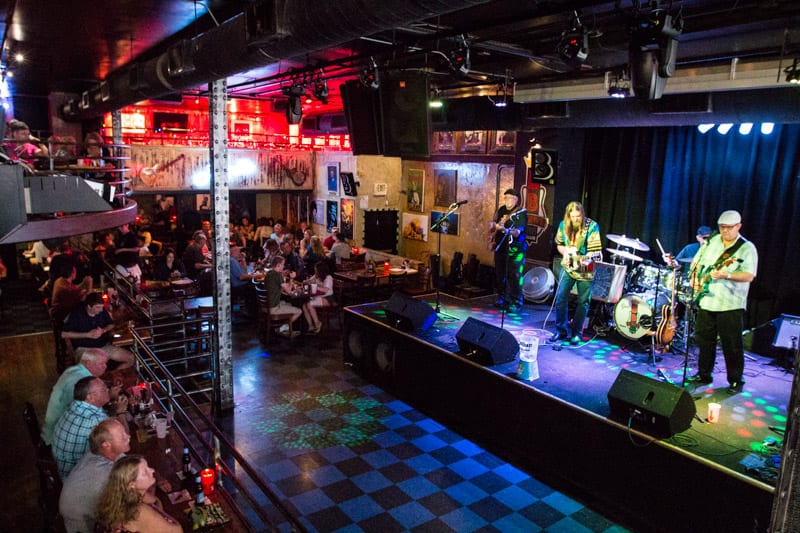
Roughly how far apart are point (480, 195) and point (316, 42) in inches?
392

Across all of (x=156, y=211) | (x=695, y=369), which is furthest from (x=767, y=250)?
(x=156, y=211)

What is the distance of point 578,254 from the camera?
24.1 ft

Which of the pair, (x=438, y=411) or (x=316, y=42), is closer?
(x=316, y=42)

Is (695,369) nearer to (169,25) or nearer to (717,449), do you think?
(717,449)

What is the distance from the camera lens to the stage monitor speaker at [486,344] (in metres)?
6.58

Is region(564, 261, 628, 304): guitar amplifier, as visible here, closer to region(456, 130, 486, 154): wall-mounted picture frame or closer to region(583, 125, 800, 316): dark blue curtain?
region(583, 125, 800, 316): dark blue curtain

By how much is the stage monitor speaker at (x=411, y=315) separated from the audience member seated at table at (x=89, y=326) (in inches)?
140

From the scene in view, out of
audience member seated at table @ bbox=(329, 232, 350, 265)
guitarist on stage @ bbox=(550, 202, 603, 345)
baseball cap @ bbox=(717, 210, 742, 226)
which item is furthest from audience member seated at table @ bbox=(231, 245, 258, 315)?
baseball cap @ bbox=(717, 210, 742, 226)

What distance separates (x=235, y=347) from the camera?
978 centimetres

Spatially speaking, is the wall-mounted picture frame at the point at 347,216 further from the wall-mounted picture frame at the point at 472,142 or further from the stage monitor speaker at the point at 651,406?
the stage monitor speaker at the point at 651,406

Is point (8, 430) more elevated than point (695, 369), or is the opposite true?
point (695, 369)

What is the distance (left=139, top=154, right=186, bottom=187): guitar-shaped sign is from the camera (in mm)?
14477

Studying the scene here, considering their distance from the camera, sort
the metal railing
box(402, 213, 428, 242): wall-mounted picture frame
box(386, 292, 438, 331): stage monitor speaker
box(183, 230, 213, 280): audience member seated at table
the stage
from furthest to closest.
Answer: box(402, 213, 428, 242): wall-mounted picture frame
box(183, 230, 213, 280): audience member seated at table
box(386, 292, 438, 331): stage monitor speaker
the stage
the metal railing

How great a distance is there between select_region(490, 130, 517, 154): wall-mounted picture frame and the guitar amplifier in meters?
4.88
